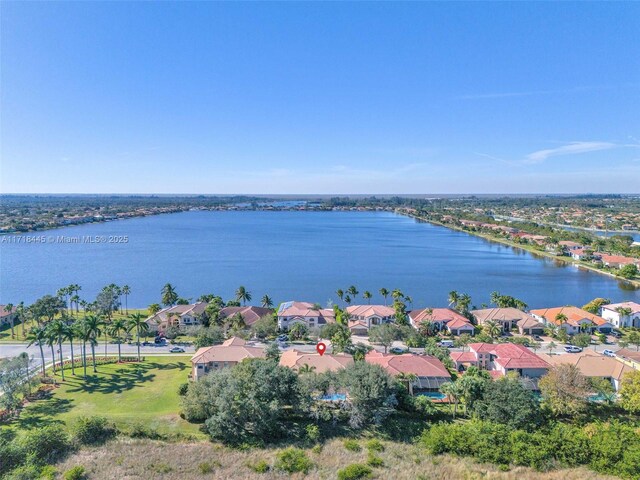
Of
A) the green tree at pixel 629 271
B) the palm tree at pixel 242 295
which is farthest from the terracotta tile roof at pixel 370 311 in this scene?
the green tree at pixel 629 271

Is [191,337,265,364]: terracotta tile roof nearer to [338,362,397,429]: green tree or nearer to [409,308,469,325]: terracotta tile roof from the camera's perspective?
[338,362,397,429]: green tree

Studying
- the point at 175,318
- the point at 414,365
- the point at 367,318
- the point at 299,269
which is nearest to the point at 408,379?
the point at 414,365

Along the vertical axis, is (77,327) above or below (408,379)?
above

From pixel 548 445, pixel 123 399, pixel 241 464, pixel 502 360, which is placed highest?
pixel 502 360

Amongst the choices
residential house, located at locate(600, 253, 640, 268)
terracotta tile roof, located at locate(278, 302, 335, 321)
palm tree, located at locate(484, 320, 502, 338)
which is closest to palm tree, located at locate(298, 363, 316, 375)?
terracotta tile roof, located at locate(278, 302, 335, 321)

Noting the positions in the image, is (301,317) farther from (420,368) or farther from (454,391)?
(454,391)
